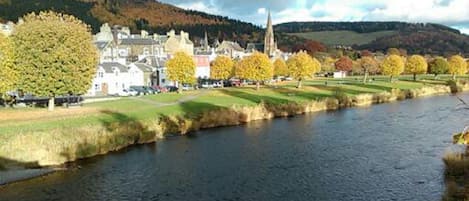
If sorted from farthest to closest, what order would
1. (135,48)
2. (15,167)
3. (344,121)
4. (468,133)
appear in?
(135,48) < (344,121) < (15,167) < (468,133)

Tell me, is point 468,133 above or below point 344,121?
above

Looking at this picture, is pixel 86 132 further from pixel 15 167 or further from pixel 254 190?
pixel 254 190

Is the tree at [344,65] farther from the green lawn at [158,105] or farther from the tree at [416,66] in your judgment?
the green lawn at [158,105]

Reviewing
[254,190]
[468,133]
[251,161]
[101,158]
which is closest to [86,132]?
[101,158]

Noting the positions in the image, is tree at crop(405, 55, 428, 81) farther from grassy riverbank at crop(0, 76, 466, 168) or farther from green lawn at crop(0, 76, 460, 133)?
grassy riverbank at crop(0, 76, 466, 168)

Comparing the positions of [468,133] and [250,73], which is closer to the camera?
[468,133]

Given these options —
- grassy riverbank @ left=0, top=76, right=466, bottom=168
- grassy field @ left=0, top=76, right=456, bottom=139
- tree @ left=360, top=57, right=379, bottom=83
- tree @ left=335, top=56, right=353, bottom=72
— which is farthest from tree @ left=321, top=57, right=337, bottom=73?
grassy riverbank @ left=0, top=76, right=466, bottom=168

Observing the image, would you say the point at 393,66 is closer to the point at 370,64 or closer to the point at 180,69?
the point at 370,64

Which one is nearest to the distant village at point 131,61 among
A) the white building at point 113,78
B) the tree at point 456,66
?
the white building at point 113,78
